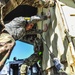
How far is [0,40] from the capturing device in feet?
12.5

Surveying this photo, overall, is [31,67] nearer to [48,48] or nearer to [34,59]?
[34,59]

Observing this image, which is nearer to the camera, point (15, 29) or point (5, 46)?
point (5, 46)

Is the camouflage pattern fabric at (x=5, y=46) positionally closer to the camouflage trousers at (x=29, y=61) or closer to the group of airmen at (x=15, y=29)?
the group of airmen at (x=15, y=29)

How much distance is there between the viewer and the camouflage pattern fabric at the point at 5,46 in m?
3.75

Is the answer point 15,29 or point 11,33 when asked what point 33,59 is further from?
point 11,33

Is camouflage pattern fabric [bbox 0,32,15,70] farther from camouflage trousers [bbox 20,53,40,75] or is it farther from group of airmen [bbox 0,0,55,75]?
camouflage trousers [bbox 20,53,40,75]

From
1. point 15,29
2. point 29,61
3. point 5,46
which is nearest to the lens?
point 5,46

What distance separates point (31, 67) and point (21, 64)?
235mm

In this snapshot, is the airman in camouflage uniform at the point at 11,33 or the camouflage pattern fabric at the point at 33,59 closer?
the airman in camouflage uniform at the point at 11,33

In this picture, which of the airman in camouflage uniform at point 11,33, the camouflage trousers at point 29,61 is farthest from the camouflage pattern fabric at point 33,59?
the airman in camouflage uniform at point 11,33

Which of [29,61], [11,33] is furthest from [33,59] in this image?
[11,33]

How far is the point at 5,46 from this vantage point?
12.4 ft

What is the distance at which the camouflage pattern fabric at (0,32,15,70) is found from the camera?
147 inches

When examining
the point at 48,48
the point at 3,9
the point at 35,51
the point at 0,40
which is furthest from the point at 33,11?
the point at 0,40
